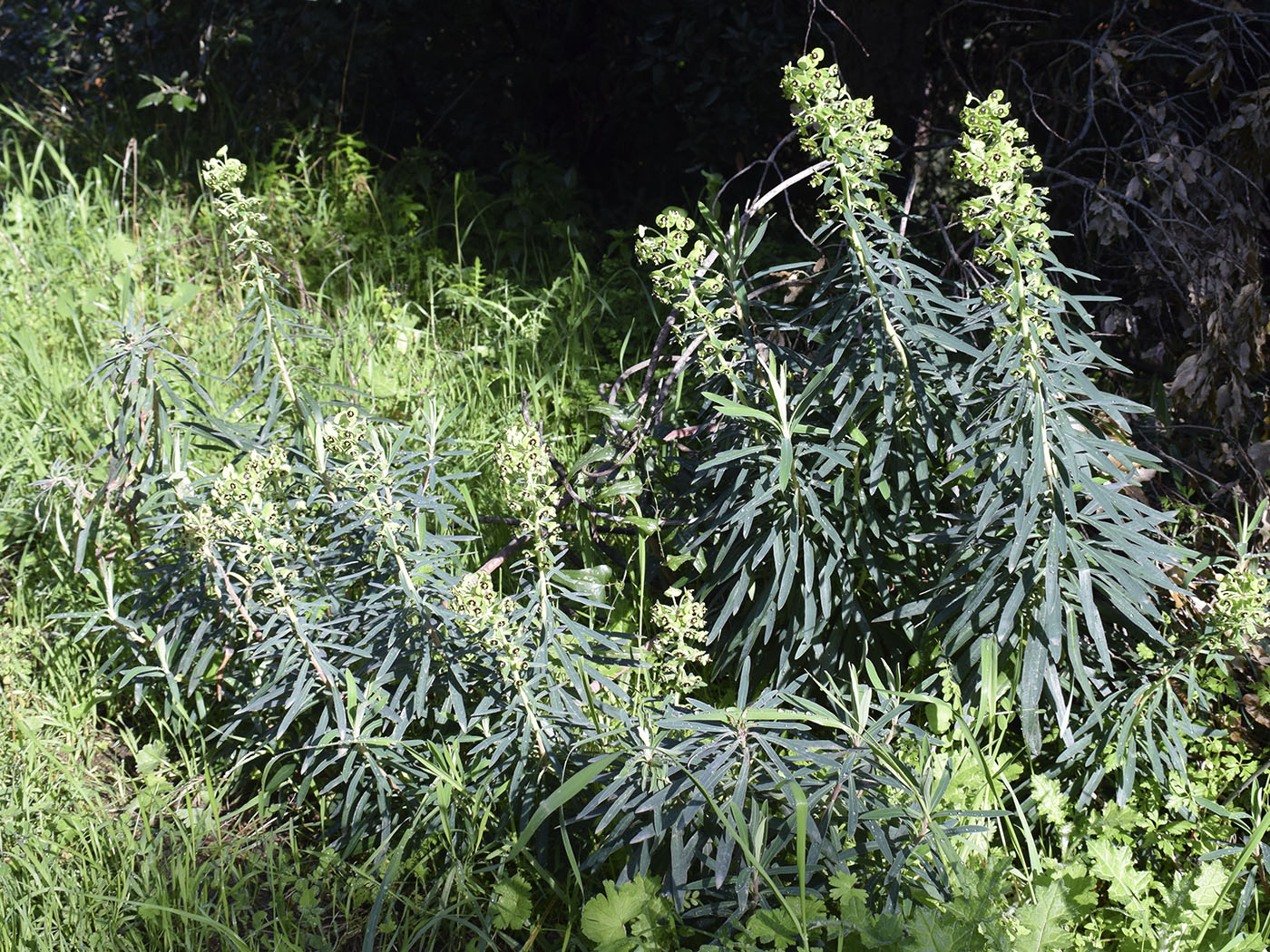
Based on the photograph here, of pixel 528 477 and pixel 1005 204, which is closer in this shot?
pixel 1005 204

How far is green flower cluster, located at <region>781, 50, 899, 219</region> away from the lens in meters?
2.06

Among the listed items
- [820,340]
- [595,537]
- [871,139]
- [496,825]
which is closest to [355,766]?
[496,825]

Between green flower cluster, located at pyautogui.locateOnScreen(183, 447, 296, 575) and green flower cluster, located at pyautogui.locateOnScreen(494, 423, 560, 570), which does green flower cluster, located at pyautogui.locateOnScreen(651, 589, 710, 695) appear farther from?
green flower cluster, located at pyautogui.locateOnScreen(183, 447, 296, 575)

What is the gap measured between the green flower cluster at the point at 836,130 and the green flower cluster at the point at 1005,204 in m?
0.19

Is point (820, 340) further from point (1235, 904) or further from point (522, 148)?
point (522, 148)

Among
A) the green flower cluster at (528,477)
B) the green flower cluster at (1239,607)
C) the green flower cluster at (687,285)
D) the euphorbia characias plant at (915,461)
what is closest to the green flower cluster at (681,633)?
the euphorbia characias plant at (915,461)

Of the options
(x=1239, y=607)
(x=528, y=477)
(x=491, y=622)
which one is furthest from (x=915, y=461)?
(x=491, y=622)

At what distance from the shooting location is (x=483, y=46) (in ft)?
17.7

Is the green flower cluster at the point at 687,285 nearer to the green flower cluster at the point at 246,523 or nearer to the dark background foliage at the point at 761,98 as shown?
the green flower cluster at the point at 246,523

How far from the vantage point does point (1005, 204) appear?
1.90m

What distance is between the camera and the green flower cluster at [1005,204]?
1912 mm

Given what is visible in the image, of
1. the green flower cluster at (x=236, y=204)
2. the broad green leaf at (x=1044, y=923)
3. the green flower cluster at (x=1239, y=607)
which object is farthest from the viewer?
the green flower cluster at (x=236, y=204)

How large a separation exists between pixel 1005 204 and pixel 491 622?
4.00ft

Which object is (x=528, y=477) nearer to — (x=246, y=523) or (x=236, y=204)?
(x=246, y=523)
